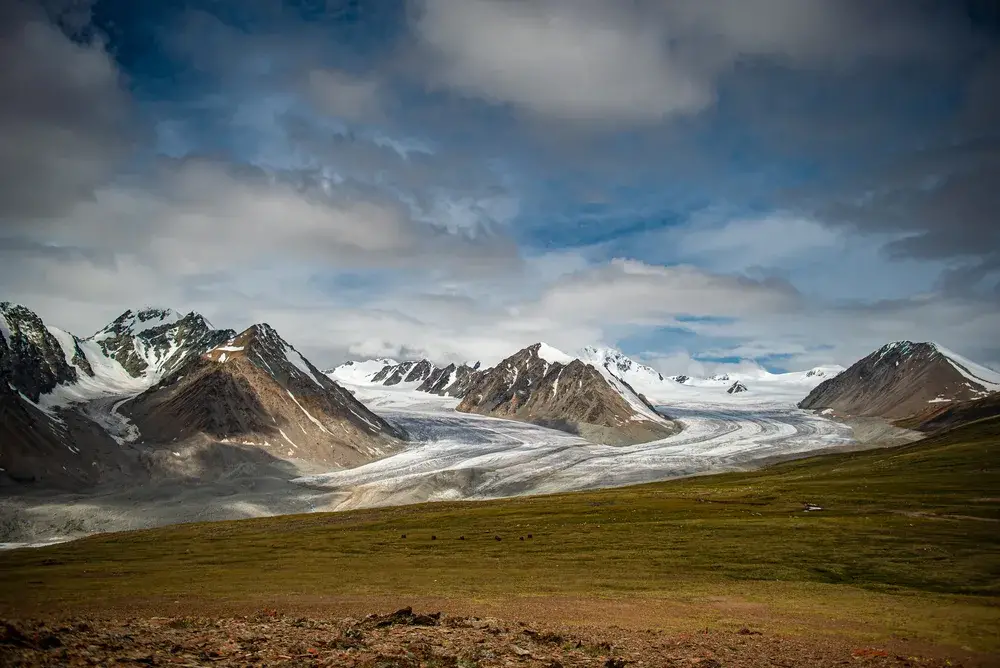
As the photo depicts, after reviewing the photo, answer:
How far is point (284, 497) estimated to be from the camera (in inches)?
6890

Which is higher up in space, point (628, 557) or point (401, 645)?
point (401, 645)

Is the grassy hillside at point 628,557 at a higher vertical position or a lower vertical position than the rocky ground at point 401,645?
lower

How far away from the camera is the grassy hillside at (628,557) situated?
43719mm

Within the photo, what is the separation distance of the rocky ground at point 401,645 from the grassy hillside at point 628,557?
8.42m

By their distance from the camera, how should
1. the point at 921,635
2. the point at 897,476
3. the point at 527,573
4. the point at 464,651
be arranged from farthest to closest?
the point at 897,476
the point at 527,573
the point at 921,635
the point at 464,651

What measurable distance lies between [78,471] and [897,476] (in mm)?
200910

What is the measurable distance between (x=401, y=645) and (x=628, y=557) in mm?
35136

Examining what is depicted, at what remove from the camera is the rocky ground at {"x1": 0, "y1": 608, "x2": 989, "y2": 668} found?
23047 millimetres

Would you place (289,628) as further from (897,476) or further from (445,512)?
(897,476)

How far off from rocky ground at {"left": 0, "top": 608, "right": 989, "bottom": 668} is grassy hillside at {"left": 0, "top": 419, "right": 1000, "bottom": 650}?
8.42m

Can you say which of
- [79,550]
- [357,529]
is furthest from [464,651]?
[79,550]

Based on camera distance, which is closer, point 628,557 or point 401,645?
point 401,645

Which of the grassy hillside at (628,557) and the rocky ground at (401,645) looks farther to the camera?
the grassy hillside at (628,557)

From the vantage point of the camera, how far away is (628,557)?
58.2 m
